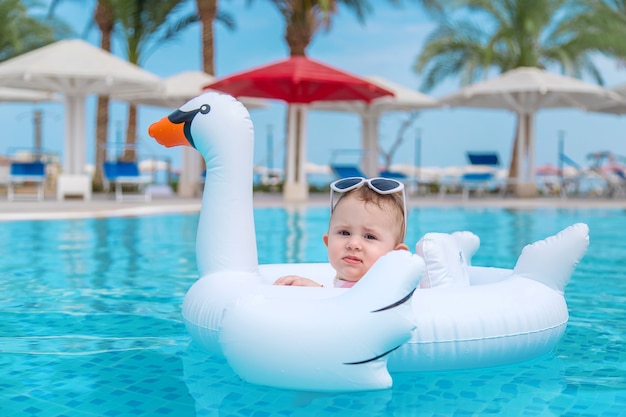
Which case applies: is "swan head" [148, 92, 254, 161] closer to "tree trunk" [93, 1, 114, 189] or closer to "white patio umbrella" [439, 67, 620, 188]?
"white patio umbrella" [439, 67, 620, 188]

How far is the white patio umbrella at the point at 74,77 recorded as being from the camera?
13.4 metres

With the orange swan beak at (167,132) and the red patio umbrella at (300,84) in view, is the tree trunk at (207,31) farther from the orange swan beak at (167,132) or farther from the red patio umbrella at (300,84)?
the orange swan beak at (167,132)

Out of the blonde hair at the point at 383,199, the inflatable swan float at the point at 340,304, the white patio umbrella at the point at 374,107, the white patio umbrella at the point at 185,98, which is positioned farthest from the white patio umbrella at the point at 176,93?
the blonde hair at the point at 383,199

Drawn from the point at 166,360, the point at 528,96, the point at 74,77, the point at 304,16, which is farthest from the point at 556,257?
the point at 304,16

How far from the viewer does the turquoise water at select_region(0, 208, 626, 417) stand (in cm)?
251

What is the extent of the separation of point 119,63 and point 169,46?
268 inches

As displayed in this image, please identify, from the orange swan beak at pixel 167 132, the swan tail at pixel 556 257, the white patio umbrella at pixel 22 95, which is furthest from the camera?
the white patio umbrella at pixel 22 95

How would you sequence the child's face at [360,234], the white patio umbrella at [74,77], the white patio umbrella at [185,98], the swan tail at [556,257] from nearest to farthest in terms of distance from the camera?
1. the child's face at [360,234]
2. the swan tail at [556,257]
3. the white patio umbrella at [74,77]
4. the white patio umbrella at [185,98]

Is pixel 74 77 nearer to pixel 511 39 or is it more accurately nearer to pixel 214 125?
pixel 214 125

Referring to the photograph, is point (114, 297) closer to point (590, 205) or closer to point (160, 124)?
point (160, 124)

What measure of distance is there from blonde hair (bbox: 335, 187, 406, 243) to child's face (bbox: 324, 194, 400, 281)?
1cm

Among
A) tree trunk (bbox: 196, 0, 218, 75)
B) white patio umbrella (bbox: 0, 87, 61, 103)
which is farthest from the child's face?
tree trunk (bbox: 196, 0, 218, 75)

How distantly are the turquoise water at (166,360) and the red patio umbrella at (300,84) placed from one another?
7.66m

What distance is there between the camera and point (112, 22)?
20.5 m
